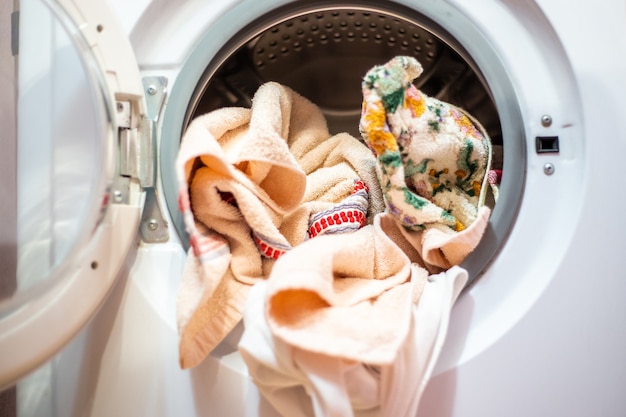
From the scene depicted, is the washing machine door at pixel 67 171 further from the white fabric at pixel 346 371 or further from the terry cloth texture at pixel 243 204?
the white fabric at pixel 346 371

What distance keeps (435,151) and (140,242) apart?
375mm

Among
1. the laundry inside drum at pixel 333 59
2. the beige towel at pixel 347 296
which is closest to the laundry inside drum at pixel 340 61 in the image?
the laundry inside drum at pixel 333 59

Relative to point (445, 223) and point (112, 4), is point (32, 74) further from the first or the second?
point (445, 223)

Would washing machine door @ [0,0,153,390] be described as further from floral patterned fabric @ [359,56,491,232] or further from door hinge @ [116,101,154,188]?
floral patterned fabric @ [359,56,491,232]

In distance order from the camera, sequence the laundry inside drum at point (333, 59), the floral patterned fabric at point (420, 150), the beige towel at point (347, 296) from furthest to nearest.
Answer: the laundry inside drum at point (333, 59), the floral patterned fabric at point (420, 150), the beige towel at point (347, 296)

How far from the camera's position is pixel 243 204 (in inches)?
22.7

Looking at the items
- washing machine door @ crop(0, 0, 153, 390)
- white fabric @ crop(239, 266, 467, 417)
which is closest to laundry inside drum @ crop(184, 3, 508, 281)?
washing machine door @ crop(0, 0, 153, 390)

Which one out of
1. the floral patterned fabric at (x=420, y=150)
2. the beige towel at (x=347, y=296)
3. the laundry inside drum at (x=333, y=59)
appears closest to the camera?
the beige towel at (x=347, y=296)

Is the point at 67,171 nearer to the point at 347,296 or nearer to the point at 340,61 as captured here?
the point at 347,296

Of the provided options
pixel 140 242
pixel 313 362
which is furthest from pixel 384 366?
pixel 140 242

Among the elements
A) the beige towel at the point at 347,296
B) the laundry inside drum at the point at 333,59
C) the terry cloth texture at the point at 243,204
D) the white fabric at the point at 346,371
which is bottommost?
the white fabric at the point at 346,371

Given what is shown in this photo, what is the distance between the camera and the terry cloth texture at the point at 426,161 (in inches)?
22.8

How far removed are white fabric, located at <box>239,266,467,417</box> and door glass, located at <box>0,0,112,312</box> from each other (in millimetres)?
208

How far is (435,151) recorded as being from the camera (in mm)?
625
